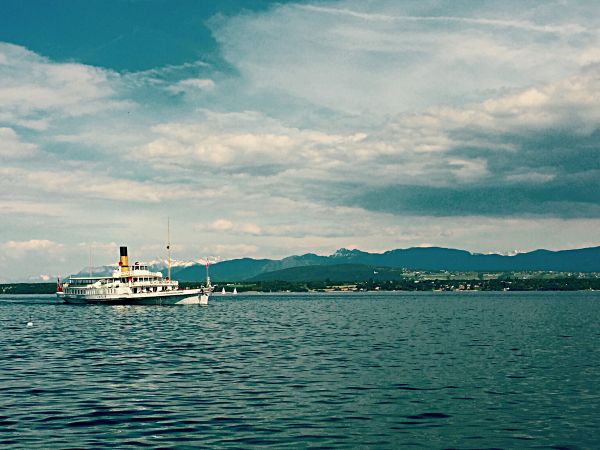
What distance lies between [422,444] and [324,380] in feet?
64.7

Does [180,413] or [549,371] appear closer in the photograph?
[180,413]

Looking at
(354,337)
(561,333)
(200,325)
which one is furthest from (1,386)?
(561,333)

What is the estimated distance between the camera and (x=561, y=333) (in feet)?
322

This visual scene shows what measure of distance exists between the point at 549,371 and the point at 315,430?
3073 centimetres

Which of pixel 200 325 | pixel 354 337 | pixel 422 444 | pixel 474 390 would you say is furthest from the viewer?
pixel 200 325

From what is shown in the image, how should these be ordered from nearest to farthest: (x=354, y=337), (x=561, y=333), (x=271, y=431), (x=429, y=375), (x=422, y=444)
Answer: (x=422, y=444)
(x=271, y=431)
(x=429, y=375)
(x=354, y=337)
(x=561, y=333)

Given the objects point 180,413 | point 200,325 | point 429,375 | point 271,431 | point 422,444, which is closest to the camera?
point 422,444

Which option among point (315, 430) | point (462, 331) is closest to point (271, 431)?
point (315, 430)

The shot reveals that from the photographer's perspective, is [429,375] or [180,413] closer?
[180,413]

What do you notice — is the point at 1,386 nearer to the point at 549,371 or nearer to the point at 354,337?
the point at 549,371

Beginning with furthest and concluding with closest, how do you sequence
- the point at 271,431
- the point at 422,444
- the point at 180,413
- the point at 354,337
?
the point at 354,337 < the point at 180,413 < the point at 271,431 < the point at 422,444

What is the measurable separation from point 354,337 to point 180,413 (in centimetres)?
5475

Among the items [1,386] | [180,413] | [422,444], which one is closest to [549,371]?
[422,444]

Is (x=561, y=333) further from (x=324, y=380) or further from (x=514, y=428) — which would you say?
(x=514, y=428)
